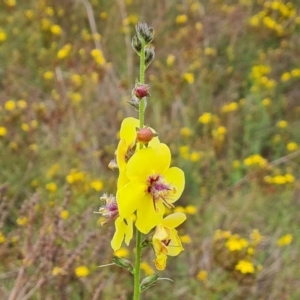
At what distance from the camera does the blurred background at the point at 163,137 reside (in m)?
2.26

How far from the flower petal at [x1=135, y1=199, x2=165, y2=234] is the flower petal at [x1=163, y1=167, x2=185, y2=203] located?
3 centimetres

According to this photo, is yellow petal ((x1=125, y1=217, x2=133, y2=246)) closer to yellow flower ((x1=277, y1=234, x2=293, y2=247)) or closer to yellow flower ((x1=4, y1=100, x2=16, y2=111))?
yellow flower ((x1=277, y1=234, x2=293, y2=247))

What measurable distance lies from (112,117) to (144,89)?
2447 millimetres

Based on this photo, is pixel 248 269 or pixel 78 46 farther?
pixel 78 46

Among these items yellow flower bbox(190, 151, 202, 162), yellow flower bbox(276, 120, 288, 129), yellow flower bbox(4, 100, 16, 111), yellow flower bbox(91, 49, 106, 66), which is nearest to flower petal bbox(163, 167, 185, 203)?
yellow flower bbox(190, 151, 202, 162)

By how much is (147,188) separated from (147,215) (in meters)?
0.04

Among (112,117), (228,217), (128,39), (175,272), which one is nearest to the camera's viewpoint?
(175,272)

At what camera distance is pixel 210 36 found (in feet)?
14.0

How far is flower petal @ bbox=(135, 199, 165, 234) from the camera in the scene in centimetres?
97

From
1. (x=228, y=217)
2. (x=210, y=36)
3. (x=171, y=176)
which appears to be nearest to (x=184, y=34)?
(x=210, y=36)

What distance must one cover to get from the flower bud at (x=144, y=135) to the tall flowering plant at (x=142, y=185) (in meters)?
0.01

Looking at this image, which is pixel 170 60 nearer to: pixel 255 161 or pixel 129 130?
pixel 255 161

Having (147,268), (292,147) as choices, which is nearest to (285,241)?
(147,268)

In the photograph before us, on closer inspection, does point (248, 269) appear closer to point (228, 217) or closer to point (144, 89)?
point (228, 217)
